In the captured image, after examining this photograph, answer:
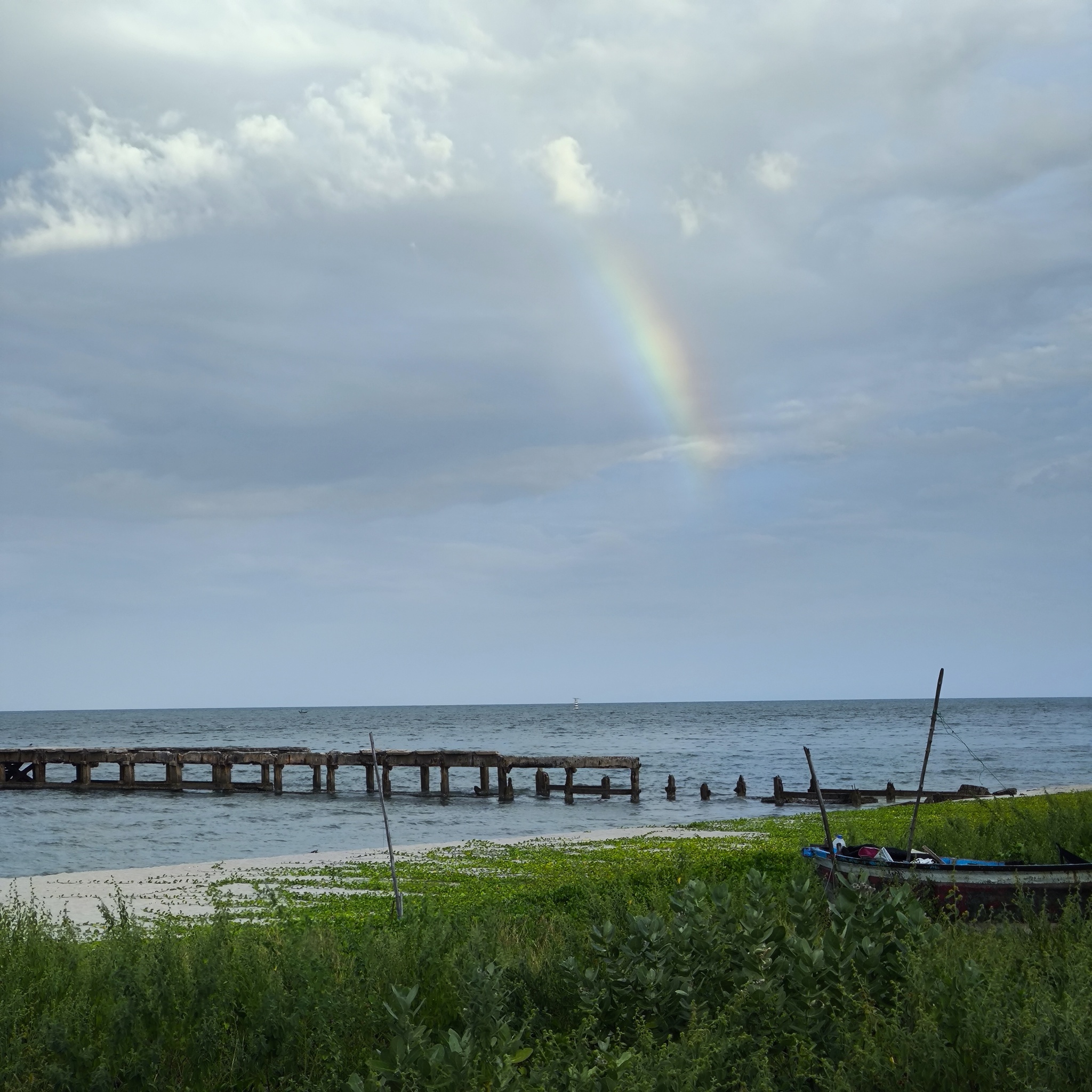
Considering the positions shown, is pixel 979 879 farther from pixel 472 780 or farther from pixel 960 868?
pixel 472 780

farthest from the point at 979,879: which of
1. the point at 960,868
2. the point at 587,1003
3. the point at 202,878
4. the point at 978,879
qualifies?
the point at 202,878

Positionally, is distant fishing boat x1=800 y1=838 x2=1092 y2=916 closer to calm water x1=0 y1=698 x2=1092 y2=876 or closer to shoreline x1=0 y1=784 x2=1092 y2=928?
shoreline x1=0 y1=784 x2=1092 y2=928

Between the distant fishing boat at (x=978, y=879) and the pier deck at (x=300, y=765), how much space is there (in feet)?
94.8

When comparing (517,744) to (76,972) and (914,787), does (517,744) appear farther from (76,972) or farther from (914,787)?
(76,972)

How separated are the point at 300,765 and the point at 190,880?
82.4 feet

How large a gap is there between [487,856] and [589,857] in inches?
99.2

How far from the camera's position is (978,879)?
420 inches

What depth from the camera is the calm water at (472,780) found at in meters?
30.0

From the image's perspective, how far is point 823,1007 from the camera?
16.9 feet

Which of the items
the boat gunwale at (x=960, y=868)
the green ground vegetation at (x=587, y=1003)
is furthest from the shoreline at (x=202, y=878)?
the boat gunwale at (x=960, y=868)

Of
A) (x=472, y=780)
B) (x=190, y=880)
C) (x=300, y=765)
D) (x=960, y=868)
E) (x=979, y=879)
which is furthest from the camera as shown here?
(x=472, y=780)

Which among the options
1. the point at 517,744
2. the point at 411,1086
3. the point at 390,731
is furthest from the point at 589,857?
the point at 390,731

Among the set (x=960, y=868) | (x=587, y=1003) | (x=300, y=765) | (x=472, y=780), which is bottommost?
(x=472, y=780)

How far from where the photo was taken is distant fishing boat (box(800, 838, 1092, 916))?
10.1 meters
